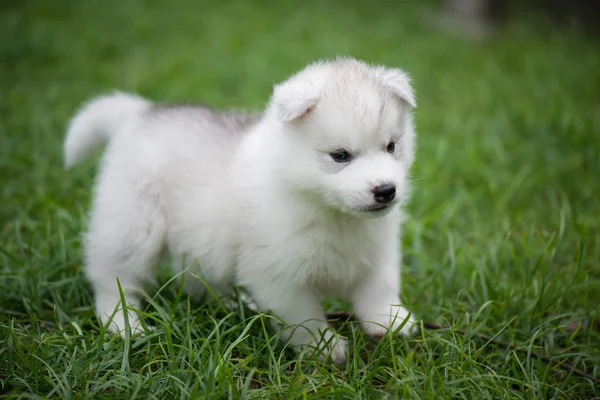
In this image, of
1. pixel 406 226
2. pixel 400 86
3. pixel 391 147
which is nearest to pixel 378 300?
pixel 391 147

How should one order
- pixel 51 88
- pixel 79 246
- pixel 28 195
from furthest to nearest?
pixel 51 88, pixel 28 195, pixel 79 246

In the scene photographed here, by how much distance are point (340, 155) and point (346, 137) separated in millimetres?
86

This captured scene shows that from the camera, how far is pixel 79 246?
367 cm

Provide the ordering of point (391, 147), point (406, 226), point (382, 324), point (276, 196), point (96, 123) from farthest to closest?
point (406, 226) < point (96, 123) < point (382, 324) < point (276, 196) < point (391, 147)

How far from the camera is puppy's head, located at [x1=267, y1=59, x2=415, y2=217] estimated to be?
2.49m

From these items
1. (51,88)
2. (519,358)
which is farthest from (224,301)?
(51,88)

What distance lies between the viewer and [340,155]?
8.36ft

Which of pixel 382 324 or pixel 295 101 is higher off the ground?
pixel 295 101

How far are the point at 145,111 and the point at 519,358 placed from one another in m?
2.31

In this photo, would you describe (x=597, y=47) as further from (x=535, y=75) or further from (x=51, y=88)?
(x=51, y=88)

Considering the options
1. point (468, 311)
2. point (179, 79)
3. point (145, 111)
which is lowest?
point (468, 311)

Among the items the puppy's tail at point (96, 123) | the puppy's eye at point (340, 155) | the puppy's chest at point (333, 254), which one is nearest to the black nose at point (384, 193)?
the puppy's eye at point (340, 155)

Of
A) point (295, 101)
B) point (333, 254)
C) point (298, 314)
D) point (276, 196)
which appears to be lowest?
point (298, 314)

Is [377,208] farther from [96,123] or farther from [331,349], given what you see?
[96,123]
